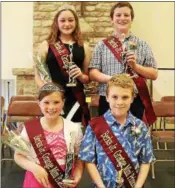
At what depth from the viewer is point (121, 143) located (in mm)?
1555

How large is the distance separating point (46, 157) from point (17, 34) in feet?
15.8

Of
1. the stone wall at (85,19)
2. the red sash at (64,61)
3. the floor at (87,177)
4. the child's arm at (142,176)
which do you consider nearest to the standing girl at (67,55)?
the red sash at (64,61)

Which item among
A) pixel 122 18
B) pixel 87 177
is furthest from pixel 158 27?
pixel 122 18

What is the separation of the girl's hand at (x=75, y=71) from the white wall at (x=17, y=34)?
433cm

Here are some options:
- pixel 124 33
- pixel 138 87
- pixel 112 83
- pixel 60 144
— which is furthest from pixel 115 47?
pixel 60 144

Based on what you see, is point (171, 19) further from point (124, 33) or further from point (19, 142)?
point (19, 142)

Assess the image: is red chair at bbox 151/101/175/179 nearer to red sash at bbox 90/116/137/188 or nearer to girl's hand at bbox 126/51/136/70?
girl's hand at bbox 126/51/136/70

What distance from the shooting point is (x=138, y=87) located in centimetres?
190

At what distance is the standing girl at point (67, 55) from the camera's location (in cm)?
193

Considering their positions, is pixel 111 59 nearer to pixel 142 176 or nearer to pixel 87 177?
pixel 142 176

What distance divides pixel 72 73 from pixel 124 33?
0.38m

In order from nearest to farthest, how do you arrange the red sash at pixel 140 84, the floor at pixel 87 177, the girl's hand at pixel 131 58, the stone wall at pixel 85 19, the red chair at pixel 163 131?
the girl's hand at pixel 131 58 → the red sash at pixel 140 84 → the floor at pixel 87 177 → the red chair at pixel 163 131 → the stone wall at pixel 85 19

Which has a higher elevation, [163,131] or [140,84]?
[140,84]

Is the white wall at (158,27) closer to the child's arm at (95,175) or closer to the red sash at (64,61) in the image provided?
the red sash at (64,61)
